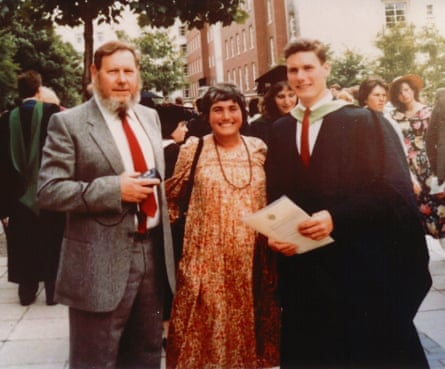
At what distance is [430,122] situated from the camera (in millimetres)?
4898

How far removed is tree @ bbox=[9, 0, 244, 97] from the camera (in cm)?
771

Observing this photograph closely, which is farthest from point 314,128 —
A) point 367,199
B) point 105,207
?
point 105,207

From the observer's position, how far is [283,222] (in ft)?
8.45

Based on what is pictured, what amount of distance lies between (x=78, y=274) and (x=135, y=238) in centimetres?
26

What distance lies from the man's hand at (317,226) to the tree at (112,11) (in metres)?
5.48

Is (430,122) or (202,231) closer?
(202,231)

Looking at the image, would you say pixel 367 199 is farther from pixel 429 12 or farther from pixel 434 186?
pixel 434 186

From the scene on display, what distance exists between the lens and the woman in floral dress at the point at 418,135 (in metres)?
5.26

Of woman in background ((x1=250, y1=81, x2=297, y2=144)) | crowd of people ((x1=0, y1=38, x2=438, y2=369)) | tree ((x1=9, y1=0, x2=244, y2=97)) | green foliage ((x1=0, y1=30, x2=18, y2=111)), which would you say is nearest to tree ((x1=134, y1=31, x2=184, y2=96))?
green foliage ((x1=0, y1=30, x2=18, y2=111))

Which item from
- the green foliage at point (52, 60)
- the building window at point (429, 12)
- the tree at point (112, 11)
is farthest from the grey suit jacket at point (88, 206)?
the green foliage at point (52, 60)

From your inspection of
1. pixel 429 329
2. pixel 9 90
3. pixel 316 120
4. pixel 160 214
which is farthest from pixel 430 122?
pixel 9 90

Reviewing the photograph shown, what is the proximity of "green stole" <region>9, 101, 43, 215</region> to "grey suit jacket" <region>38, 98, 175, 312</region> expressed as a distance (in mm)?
2620

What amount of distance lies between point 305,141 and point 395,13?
10.2 feet

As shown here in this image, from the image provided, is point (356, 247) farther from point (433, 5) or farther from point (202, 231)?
point (433, 5)
